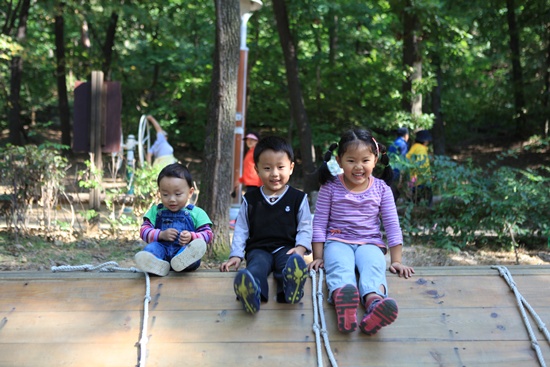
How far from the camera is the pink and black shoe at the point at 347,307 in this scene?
137 inches

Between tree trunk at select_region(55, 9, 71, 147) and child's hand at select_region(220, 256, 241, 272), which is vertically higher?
tree trunk at select_region(55, 9, 71, 147)

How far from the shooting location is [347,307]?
3.50 meters

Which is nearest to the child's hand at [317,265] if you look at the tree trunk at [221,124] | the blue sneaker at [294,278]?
the blue sneaker at [294,278]

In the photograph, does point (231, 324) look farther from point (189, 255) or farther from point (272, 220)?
point (272, 220)

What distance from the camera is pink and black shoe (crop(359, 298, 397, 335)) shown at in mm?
3332

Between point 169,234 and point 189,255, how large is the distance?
0.20m

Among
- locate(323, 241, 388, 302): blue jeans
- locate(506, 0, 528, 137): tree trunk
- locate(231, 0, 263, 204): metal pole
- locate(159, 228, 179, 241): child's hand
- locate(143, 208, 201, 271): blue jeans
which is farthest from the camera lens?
locate(506, 0, 528, 137): tree trunk

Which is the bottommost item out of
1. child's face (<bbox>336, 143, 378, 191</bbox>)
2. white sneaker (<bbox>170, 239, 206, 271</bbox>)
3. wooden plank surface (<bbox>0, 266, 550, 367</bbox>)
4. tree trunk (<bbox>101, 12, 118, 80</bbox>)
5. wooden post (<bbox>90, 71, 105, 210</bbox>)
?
wooden plank surface (<bbox>0, 266, 550, 367</bbox>)

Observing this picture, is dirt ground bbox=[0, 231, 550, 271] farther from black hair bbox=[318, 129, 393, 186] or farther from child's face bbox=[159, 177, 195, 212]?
black hair bbox=[318, 129, 393, 186]

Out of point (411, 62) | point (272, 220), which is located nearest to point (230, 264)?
point (272, 220)

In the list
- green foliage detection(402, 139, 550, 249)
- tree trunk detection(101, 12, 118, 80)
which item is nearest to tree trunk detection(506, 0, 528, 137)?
green foliage detection(402, 139, 550, 249)

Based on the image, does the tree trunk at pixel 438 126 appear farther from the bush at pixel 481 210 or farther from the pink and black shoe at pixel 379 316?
the pink and black shoe at pixel 379 316

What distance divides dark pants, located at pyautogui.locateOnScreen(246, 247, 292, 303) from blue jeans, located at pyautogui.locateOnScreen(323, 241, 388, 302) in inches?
11.2

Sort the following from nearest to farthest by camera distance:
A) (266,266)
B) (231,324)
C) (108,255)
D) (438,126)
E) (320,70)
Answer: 1. (231,324)
2. (266,266)
3. (108,255)
4. (320,70)
5. (438,126)
